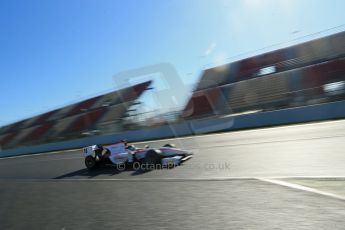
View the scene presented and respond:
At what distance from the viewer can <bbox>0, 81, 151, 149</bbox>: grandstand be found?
Result: 34500 millimetres

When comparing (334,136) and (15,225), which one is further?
(334,136)

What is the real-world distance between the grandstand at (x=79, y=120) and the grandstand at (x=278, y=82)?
6581 millimetres

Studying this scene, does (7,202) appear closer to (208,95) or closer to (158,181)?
(158,181)

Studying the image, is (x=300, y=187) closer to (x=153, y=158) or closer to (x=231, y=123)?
(x=153, y=158)

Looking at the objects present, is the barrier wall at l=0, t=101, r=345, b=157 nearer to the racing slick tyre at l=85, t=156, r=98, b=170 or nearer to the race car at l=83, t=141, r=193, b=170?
the race car at l=83, t=141, r=193, b=170

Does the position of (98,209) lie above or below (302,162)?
above

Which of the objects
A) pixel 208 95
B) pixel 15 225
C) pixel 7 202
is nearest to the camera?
pixel 15 225

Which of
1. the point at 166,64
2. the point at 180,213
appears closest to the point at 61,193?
the point at 180,213

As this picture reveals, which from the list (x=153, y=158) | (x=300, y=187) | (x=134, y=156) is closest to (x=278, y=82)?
(x=134, y=156)

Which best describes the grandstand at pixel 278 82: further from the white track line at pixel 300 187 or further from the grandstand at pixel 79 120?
the white track line at pixel 300 187

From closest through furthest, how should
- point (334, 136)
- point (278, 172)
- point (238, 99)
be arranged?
1. point (278, 172)
2. point (334, 136)
3. point (238, 99)

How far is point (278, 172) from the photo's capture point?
26.9 ft

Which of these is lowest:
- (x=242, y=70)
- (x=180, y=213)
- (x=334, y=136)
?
(x=334, y=136)

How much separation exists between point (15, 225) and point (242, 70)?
27.4m
